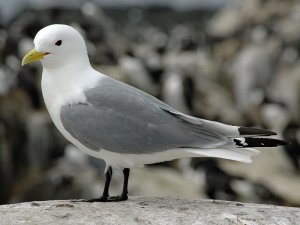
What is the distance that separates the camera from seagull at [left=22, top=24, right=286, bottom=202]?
6062 millimetres

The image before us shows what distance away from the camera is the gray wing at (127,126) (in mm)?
6062

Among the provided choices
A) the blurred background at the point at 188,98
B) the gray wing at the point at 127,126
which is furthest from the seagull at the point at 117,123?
the blurred background at the point at 188,98

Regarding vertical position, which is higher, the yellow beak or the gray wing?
the yellow beak

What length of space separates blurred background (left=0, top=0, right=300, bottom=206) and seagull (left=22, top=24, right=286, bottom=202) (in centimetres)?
506

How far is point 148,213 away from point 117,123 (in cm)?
76

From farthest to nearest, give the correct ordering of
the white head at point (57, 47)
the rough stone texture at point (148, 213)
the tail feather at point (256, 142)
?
1. the white head at point (57, 47)
2. the tail feather at point (256, 142)
3. the rough stone texture at point (148, 213)

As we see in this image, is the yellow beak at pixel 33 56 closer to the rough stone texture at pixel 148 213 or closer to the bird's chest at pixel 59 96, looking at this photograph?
the bird's chest at pixel 59 96

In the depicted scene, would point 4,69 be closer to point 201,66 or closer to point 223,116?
point 223,116

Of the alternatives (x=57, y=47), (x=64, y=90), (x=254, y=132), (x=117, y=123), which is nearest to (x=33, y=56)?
(x=57, y=47)

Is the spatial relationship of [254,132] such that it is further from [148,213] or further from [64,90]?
[64,90]

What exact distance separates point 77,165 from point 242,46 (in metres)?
17.5

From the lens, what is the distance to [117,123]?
20.0 ft

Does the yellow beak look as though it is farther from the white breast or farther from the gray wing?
the gray wing

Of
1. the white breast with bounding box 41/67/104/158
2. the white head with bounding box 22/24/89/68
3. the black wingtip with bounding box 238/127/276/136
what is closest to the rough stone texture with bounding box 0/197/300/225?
the white breast with bounding box 41/67/104/158
